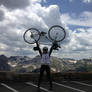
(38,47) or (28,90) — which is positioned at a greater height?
(38,47)

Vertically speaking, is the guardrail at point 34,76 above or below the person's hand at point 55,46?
below

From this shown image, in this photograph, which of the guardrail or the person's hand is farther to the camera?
the guardrail

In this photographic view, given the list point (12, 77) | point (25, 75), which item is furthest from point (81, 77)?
point (12, 77)

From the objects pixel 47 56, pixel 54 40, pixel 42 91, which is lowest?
pixel 42 91

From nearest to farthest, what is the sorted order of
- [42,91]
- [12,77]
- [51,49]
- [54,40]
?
[42,91]
[51,49]
[54,40]
[12,77]

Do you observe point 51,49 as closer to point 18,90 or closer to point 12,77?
point 18,90

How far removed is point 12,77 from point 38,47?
11.2ft

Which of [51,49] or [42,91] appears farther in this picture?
[51,49]

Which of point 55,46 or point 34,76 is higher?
point 55,46

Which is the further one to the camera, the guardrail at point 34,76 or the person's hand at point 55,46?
the guardrail at point 34,76

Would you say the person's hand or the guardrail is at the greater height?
the person's hand

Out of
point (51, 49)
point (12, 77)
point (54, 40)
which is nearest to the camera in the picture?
point (51, 49)

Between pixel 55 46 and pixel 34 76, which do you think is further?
pixel 34 76

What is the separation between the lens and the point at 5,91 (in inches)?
319
